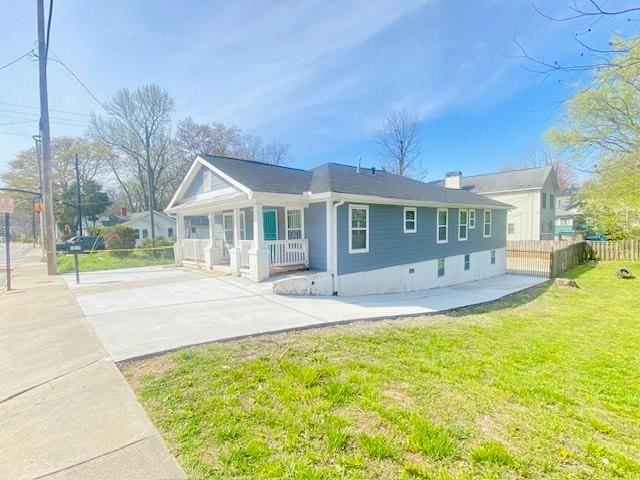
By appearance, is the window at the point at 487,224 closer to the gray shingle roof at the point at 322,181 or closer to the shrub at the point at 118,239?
the gray shingle roof at the point at 322,181

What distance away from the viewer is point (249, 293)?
313 inches

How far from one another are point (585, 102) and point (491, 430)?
16297 millimetres

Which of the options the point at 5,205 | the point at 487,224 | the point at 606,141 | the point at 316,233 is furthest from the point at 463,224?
the point at 5,205

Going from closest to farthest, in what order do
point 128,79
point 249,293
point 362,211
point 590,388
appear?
point 590,388 < point 249,293 < point 362,211 < point 128,79

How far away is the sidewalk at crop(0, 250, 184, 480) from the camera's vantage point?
2.18 m

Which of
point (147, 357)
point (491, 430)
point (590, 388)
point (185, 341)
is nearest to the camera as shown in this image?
point (491, 430)

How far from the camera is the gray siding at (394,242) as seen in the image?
943 centimetres

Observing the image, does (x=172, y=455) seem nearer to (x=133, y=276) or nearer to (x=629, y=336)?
(x=629, y=336)

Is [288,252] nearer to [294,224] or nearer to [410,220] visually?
[294,224]

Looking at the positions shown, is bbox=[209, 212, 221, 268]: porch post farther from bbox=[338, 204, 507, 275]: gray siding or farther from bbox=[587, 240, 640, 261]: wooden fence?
bbox=[587, 240, 640, 261]: wooden fence

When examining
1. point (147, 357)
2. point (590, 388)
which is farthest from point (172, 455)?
point (590, 388)

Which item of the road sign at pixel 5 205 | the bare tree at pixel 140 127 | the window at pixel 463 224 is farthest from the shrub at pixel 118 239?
the window at pixel 463 224

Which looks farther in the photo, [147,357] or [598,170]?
[598,170]

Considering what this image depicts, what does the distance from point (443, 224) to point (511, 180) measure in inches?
801
